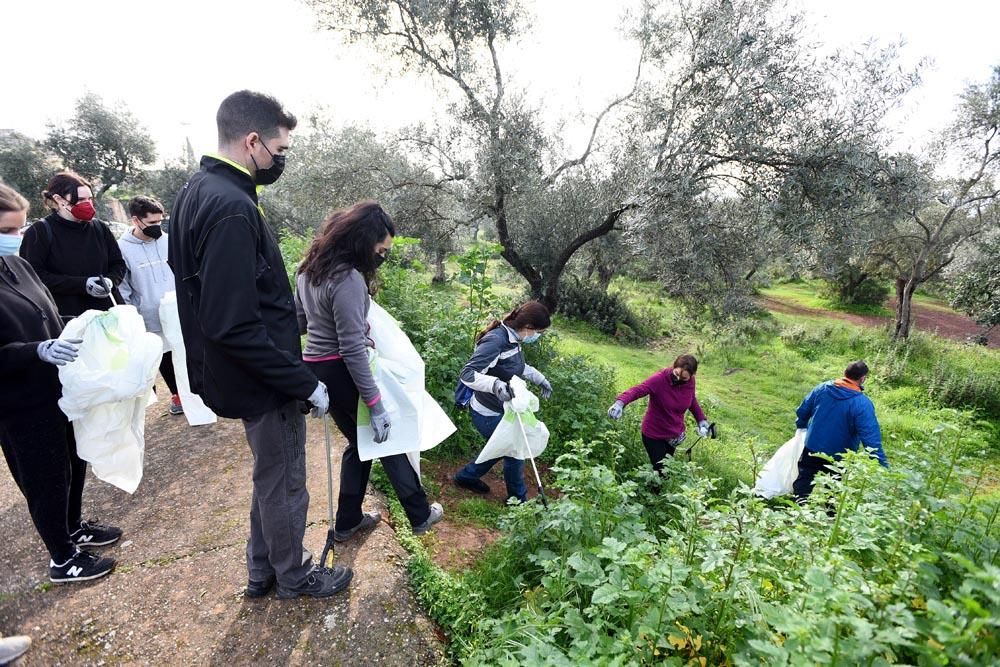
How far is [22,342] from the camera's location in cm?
221

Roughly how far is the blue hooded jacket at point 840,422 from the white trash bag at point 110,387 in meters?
4.83

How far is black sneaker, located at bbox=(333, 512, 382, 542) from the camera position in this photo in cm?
287

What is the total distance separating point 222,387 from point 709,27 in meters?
9.16

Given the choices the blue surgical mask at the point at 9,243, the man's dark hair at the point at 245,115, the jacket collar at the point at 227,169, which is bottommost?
the blue surgical mask at the point at 9,243

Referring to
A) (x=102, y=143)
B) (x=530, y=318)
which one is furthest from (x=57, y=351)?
(x=102, y=143)

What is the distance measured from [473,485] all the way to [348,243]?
8.35 ft

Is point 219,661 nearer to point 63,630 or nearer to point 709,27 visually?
point 63,630

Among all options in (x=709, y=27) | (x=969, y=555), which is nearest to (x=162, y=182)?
(x=709, y=27)

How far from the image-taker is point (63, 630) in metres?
2.24

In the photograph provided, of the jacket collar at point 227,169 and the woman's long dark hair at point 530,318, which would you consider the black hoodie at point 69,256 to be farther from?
the woman's long dark hair at point 530,318

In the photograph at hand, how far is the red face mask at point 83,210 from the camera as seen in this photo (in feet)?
10.5

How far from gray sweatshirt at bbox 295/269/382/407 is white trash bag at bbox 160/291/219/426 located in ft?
5.78

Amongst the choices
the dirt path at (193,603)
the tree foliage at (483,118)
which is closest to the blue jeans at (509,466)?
the dirt path at (193,603)

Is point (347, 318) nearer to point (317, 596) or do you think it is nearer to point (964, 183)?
point (317, 596)
